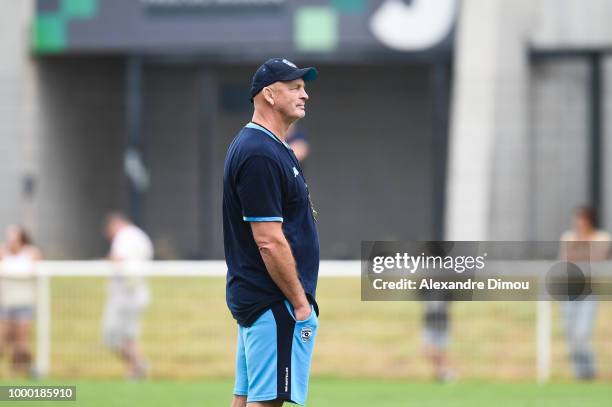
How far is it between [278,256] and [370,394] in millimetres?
6719

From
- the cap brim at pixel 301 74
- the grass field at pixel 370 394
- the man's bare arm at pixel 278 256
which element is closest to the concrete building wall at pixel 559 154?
the grass field at pixel 370 394

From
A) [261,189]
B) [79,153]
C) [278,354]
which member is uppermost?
[261,189]

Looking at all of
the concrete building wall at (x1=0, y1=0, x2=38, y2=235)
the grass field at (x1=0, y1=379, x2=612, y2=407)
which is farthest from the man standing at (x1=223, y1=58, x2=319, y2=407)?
the concrete building wall at (x1=0, y1=0, x2=38, y2=235)

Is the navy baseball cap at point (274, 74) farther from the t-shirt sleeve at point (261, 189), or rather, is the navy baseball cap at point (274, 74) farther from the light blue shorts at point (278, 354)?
the light blue shorts at point (278, 354)

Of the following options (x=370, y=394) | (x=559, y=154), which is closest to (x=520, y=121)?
(x=559, y=154)

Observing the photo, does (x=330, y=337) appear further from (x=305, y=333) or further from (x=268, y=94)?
(x=268, y=94)

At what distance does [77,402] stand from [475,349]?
427cm

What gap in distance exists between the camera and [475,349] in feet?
45.7

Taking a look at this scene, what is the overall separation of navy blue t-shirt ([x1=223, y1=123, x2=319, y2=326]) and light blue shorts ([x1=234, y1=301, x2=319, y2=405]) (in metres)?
0.06

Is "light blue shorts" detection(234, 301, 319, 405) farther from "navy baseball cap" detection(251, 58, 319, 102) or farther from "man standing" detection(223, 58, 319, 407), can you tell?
"navy baseball cap" detection(251, 58, 319, 102)

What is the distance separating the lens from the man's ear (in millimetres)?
6395

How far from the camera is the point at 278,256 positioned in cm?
618

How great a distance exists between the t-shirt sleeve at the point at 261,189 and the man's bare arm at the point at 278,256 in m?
0.04

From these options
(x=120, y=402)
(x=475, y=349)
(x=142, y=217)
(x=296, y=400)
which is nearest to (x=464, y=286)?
(x=475, y=349)
